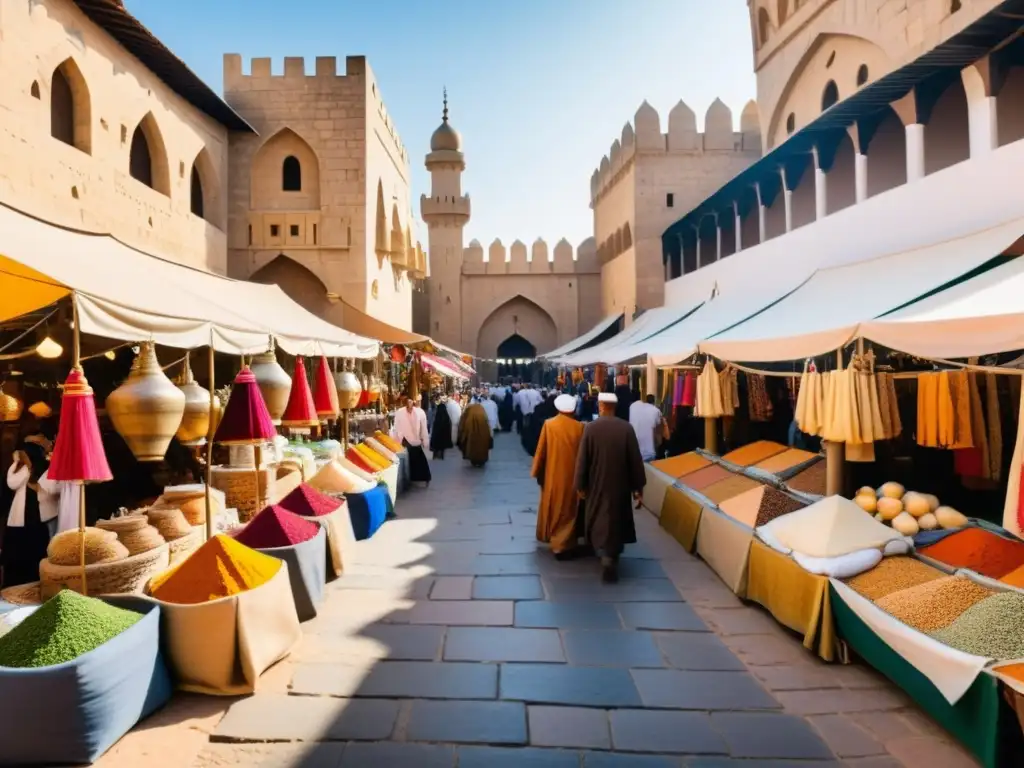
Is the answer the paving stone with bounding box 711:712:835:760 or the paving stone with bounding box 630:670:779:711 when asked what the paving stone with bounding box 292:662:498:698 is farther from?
the paving stone with bounding box 711:712:835:760

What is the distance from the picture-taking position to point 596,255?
23.3 metres

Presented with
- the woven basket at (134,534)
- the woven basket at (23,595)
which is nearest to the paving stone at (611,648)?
the woven basket at (134,534)

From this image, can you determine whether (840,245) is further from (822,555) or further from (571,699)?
(571,699)

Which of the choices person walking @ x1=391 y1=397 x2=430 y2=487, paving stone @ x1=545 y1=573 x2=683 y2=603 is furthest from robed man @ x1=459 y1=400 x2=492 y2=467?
paving stone @ x1=545 y1=573 x2=683 y2=603

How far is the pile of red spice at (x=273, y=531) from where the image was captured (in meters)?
4.15

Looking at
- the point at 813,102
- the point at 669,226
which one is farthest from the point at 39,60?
the point at 669,226

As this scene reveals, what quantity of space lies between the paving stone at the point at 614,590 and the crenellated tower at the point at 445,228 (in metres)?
19.1

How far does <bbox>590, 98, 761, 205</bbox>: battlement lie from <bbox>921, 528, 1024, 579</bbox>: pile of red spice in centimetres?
1473

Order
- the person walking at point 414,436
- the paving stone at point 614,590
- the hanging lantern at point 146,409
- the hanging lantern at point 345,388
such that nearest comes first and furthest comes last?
the hanging lantern at point 146,409, the paving stone at point 614,590, the hanging lantern at point 345,388, the person walking at point 414,436

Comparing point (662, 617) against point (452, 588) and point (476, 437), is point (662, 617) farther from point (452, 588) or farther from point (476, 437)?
point (476, 437)

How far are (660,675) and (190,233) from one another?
10.6 meters

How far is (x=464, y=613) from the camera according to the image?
Answer: 4.38 meters

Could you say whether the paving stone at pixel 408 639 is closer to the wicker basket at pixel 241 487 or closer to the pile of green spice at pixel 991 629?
the wicker basket at pixel 241 487

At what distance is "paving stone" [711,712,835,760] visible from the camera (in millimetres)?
2766
